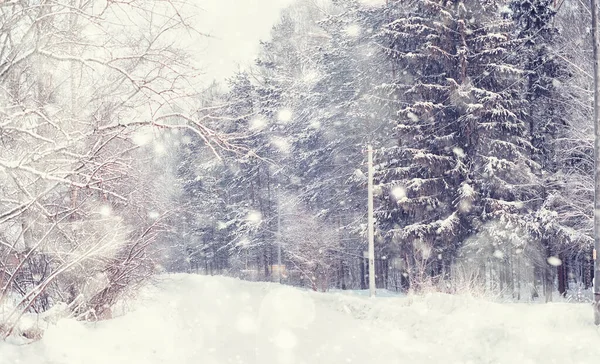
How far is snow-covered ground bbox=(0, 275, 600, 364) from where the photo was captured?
651cm

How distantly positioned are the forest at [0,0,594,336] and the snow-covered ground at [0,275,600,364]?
787mm

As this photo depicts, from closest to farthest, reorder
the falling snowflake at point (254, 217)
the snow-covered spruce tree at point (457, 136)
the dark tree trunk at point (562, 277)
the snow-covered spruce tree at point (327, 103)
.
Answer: the snow-covered spruce tree at point (457, 136) → the dark tree trunk at point (562, 277) → the snow-covered spruce tree at point (327, 103) → the falling snowflake at point (254, 217)

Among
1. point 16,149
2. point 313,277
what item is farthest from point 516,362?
point 313,277

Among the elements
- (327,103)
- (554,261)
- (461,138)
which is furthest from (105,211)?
(327,103)

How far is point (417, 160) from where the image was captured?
22.5m

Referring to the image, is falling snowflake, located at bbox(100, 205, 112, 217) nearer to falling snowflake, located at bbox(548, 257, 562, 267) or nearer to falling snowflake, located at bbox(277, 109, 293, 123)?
falling snowflake, located at bbox(548, 257, 562, 267)

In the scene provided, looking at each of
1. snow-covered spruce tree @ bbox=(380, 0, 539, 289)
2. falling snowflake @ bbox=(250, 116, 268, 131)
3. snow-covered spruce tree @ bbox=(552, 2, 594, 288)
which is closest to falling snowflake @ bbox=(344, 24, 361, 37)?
snow-covered spruce tree @ bbox=(380, 0, 539, 289)

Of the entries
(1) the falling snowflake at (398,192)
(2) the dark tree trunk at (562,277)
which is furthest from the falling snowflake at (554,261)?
(1) the falling snowflake at (398,192)

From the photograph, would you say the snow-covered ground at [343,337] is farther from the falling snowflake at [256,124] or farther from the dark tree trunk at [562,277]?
the dark tree trunk at [562,277]

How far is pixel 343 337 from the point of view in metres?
11.3

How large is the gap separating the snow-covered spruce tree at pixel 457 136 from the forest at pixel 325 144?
0.34ft

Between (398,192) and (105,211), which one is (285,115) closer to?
(398,192)

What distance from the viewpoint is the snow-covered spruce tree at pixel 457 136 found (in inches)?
850

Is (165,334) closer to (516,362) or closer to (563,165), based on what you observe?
(516,362)
